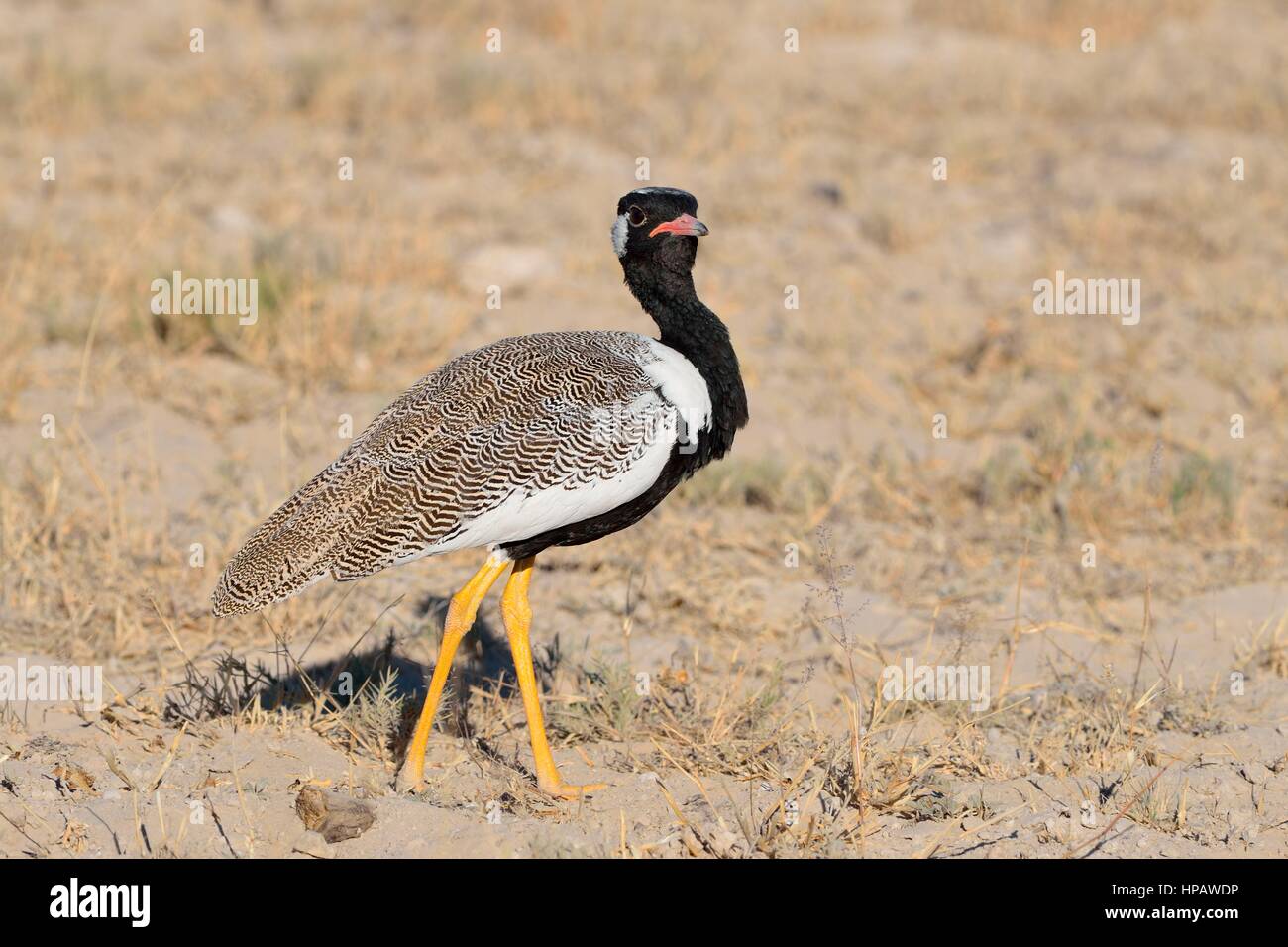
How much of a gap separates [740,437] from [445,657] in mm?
3272

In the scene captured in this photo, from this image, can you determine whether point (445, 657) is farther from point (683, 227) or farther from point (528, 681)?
point (683, 227)

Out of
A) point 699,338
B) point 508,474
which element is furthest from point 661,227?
point 508,474

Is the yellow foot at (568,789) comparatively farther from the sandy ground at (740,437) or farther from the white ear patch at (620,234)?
the white ear patch at (620,234)

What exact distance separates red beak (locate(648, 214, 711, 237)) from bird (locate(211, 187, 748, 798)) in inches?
0.5

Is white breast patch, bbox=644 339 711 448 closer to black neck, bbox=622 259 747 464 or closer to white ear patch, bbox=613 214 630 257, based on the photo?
black neck, bbox=622 259 747 464

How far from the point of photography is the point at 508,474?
13.5 ft

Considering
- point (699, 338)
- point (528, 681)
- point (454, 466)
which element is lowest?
Answer: point (528, 681)

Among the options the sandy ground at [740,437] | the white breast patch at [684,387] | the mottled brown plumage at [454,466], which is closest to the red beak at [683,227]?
the white breast patch at [684,387]

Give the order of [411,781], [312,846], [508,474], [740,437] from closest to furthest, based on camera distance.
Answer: [312,846] → [508,474] → [411,781] → [740,437]

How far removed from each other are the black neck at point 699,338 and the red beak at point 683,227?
0.12m

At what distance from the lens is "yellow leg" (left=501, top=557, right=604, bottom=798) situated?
14.0ft

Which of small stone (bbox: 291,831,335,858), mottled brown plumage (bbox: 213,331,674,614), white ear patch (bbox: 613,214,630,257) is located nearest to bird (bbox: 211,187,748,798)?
mottled brown plumage (bbox: 213,331,674,614)

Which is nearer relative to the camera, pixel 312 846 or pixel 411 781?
pixel 312 846

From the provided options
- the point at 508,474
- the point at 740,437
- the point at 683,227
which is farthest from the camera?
the point at 740,437
